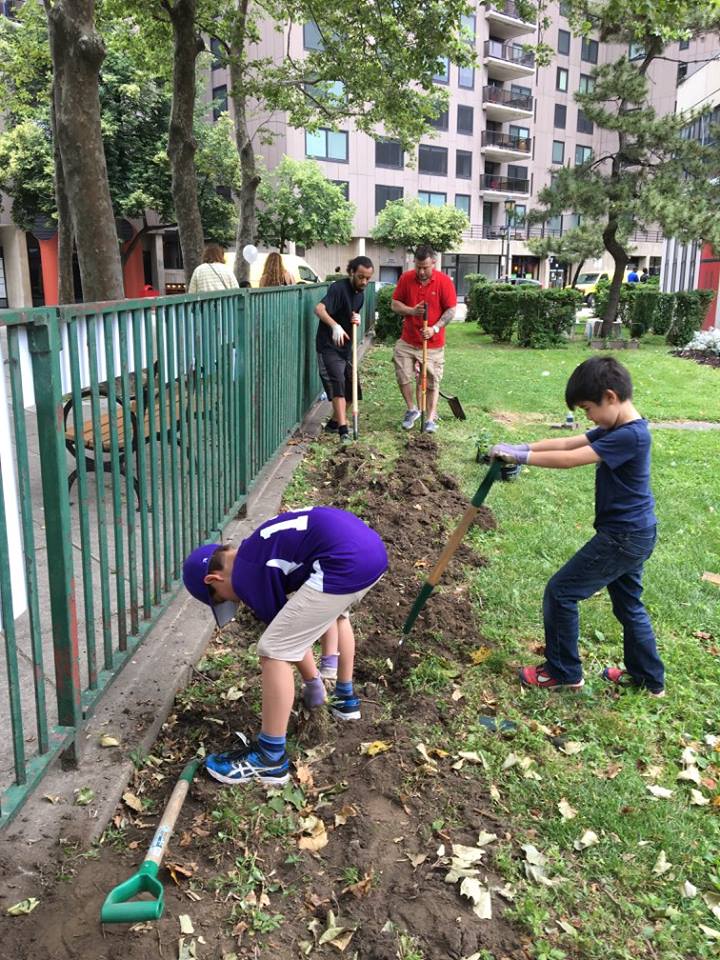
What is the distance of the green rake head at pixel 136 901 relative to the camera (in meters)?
2.11

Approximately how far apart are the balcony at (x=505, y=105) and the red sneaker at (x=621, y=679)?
1971 inches

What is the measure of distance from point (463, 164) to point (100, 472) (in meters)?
49.0

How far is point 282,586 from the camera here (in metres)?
2.73

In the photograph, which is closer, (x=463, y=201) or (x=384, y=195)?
(x=384, y=195)

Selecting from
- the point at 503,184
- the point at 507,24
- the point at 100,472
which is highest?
the point at 507,24

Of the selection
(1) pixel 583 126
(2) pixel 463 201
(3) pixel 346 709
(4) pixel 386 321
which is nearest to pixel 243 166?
(4) pixel 386 321

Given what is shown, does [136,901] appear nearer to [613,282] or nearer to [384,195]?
[613,282]

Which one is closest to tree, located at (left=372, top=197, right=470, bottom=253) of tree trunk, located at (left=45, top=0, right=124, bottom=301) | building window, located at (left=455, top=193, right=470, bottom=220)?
building window, located at (left=455, top=193, right=470, bottom=220)

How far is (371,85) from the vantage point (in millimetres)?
16406

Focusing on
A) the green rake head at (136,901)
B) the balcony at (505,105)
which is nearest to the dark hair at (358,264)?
the green rake head at (136,901)

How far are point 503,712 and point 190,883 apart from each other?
1536 millimetres

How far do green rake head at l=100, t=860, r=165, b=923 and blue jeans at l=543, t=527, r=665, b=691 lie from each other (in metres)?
1.96

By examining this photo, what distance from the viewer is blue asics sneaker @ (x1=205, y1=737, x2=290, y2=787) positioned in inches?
110

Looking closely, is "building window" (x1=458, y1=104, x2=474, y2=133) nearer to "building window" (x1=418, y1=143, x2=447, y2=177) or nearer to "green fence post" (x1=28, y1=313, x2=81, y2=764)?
"building window" (x1=418, y1=143, x2=447, y2=177)
